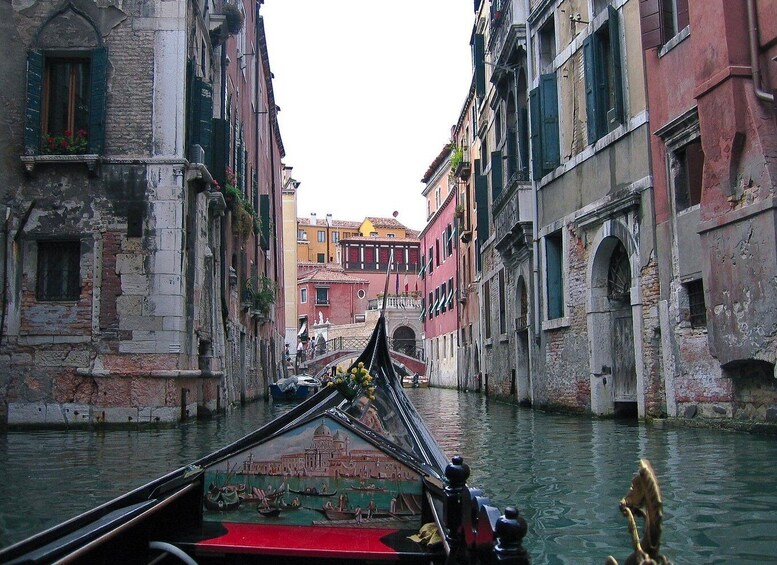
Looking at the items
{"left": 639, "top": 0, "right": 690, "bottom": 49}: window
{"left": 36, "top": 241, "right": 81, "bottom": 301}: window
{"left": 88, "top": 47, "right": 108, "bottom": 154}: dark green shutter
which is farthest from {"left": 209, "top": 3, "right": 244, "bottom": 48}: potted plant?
{"left": 639, "top": 0, "right": 690, "bottom": 49}: window

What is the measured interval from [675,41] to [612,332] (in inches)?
140

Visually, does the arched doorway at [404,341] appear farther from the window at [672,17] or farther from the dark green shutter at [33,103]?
the window at [672,17]

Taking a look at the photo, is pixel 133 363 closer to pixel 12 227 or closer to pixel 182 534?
pixel 12 227

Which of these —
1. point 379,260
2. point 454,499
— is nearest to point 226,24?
point 454,499

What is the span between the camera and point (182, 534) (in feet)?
9.51

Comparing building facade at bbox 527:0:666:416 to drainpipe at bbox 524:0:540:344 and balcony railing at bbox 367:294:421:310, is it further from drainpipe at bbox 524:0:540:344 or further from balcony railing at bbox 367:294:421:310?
balcony railing at bbox 367:294:421:310

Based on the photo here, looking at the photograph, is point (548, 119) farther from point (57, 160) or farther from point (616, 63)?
point (57, 160)

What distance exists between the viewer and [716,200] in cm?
714

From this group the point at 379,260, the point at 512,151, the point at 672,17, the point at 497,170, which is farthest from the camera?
the point at 379,260

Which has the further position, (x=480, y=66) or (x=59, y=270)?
(x=480, y=66)

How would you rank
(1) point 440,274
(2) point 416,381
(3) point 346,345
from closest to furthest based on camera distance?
(1) point 440,274
(2) point 416,381
(3) point 346,345

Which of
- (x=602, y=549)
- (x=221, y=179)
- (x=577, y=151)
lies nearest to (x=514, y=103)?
(x=577, y=151)

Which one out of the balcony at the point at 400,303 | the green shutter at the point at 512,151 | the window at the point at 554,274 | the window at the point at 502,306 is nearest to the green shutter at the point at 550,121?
the window at the point at 554,274

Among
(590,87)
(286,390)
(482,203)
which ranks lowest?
(286,390)
